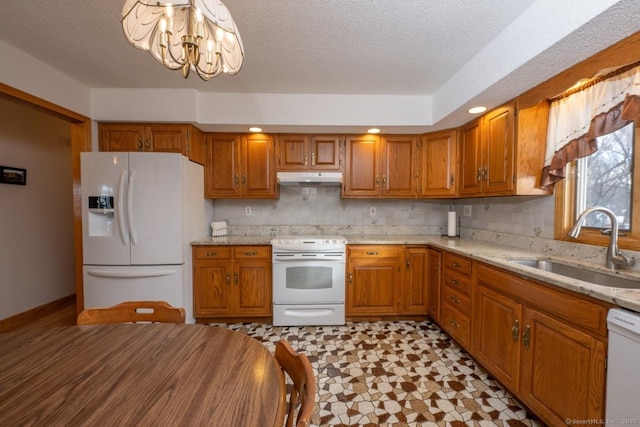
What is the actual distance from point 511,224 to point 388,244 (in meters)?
1.11

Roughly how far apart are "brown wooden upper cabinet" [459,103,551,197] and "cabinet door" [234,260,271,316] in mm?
2205

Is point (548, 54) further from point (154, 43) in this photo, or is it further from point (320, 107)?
point (154, 43)

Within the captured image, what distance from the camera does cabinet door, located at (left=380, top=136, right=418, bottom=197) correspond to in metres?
2.96

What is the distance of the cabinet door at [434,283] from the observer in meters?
2.55

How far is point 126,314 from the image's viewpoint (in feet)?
4.08

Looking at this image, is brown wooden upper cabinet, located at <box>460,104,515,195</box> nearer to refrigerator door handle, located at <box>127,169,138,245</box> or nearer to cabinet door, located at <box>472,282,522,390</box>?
cabinet door, located at <box>472,282,522,390</box>

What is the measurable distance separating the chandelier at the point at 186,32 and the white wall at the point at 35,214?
309 centimetres

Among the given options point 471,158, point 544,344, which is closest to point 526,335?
point 544,344

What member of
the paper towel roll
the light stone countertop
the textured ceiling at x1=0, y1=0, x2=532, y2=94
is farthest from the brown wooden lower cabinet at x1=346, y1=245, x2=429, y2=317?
the textured ceiling at x1=0, y1=0, x2=532, y2=94

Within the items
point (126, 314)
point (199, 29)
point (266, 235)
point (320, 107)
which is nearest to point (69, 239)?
point (266, 235)

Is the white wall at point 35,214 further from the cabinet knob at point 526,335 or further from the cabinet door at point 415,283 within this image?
the cabinet knob at point 526,335

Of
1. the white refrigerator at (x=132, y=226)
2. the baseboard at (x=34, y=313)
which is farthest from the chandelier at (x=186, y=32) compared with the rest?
the baseboard at (x=34, y=313)

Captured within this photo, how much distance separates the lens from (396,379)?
1874 mm

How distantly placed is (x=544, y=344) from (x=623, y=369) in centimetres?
38
